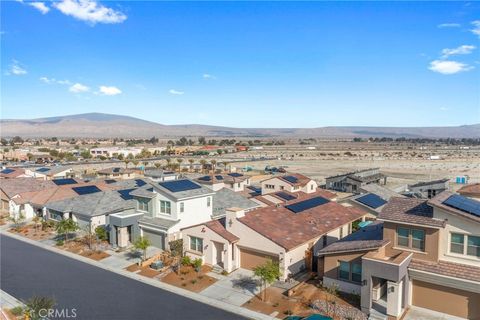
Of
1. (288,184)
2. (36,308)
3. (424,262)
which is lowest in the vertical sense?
(36,308)

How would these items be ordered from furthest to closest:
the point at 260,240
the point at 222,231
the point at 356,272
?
the point at 222,231 → the point at 260,240 → the point at 356,272

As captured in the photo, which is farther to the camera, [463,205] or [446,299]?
[463,205]

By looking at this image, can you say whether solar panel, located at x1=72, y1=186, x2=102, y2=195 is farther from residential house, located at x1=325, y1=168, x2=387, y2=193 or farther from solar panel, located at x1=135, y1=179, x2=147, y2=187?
residential house, located at x1=325, y1=168, x2=387, y2=193

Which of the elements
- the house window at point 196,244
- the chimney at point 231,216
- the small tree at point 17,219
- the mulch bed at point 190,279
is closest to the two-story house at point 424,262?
the chimney at point 231,216

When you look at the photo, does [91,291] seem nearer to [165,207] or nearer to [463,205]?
[165,207]

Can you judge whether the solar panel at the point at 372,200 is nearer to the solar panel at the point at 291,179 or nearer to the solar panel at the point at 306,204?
the solar panel at the point at 306,204

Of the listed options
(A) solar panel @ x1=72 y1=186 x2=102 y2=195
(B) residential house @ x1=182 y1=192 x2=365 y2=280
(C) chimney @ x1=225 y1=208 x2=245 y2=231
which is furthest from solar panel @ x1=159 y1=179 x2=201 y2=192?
(A) solar panel @ x1=72 y1=186 x2=102 y2=195

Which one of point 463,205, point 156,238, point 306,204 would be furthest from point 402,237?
point 156,238
